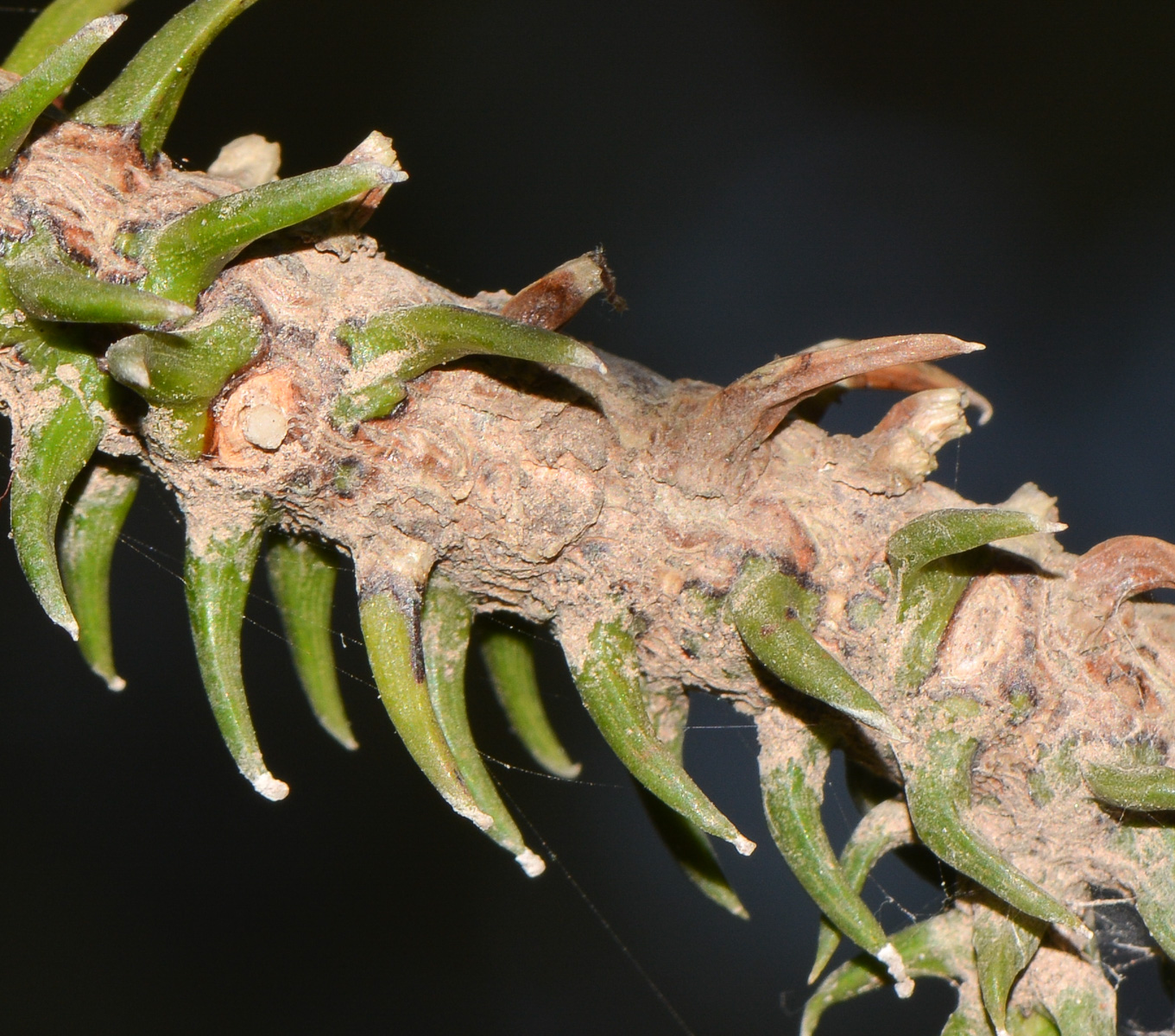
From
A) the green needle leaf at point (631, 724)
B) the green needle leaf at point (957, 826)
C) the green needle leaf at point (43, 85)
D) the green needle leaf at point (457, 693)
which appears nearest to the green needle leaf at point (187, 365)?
the green needle leaf at point (43, 85)

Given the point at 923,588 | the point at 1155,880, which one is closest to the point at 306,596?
the point at 923,588

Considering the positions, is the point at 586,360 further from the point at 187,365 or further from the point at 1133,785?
the point at 1133,785

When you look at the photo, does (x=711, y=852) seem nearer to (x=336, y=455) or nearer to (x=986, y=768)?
(x=986, y=768)

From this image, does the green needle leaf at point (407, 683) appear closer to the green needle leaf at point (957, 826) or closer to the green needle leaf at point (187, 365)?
the green needle leaf at point (187, 365)

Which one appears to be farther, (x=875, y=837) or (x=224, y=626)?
(x=875, y=837)

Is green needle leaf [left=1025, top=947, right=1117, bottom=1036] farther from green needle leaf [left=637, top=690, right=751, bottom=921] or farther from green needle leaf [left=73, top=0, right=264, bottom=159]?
green needle leaf [left=73, top=0, right=264, bottom=159]

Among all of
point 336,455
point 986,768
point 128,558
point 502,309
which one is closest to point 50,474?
point 336,455


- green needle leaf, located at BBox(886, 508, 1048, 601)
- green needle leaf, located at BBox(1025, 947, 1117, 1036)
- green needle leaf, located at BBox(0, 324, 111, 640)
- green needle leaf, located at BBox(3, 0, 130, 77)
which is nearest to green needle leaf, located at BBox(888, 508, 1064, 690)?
green needle leaf, located at BBox(886, 508, 1048, 601)
